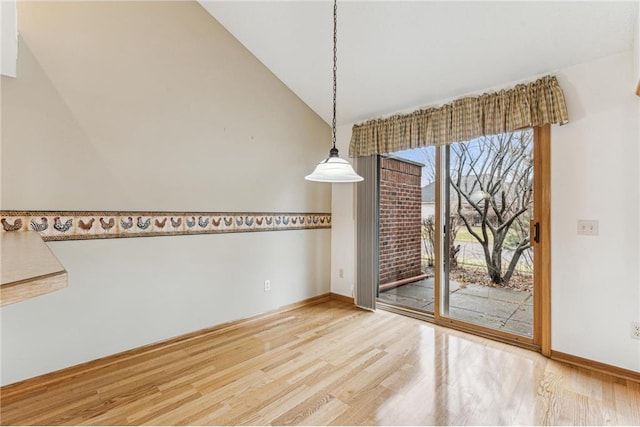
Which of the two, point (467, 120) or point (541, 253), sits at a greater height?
point (467, 120)

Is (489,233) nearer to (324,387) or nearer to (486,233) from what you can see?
(486,233)

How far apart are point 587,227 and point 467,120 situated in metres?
1.32

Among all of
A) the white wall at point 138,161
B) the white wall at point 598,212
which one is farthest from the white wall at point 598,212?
the white wall at point 138,161

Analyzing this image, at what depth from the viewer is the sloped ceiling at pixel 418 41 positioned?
2.19m

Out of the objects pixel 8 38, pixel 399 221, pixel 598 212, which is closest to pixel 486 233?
pixel 598 212

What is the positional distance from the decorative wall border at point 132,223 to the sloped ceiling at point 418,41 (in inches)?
66.8

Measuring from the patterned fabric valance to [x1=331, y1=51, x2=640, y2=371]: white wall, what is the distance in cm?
16

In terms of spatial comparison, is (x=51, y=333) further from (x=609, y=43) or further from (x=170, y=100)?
(x=609, y=43)

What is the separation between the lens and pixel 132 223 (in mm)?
2506

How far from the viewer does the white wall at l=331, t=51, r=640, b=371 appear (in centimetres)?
223

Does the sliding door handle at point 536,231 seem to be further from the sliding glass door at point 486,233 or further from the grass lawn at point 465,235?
the grass lawn at point 465,235

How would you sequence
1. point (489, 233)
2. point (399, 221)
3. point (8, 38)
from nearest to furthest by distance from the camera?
1. point (8, 38)
2. point (489, 233)
3. point (399, 221)

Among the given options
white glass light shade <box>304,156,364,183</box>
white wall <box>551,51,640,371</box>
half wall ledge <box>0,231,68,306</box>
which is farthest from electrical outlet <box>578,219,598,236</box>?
half wall ledge <box>0,231,68,306</box>

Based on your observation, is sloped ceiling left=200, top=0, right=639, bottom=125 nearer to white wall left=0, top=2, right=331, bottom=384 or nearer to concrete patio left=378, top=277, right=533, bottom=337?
white wall left=0, top=2, right=331, bottom=384
